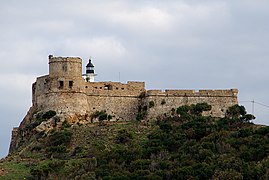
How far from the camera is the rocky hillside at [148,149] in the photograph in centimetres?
5756

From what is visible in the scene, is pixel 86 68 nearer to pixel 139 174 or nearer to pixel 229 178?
pixel 139 174

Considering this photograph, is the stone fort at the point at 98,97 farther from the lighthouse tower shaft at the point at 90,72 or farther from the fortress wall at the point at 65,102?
the lighthouse tower shaft at the point at 90,72

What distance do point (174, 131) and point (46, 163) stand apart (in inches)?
381

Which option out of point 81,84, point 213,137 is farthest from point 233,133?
point 81,84

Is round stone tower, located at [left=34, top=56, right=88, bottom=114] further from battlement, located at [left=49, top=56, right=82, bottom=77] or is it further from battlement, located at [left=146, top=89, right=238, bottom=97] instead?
battlement, located at [left=146, top=89, right=238, bottom=97]

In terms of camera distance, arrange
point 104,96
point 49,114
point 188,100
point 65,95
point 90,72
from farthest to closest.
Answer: point 90,72 < point 188,100 < point 104,96 < point 65,95 < point 49,114

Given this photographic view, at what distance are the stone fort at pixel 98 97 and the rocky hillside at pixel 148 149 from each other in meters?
0.64

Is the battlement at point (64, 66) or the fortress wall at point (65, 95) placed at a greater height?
the battlement at point (64, 66)

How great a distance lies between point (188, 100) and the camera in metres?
69.2

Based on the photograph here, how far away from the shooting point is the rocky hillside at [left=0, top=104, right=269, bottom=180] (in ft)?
189

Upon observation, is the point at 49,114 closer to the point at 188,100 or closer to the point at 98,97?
the point at 98,97

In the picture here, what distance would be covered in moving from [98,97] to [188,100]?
6524 millimetres

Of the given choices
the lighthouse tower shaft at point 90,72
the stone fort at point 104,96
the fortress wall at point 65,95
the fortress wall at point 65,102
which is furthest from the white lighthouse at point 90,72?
the fortress wall at point 65,102

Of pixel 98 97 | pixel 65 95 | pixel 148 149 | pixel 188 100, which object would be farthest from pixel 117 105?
pixel 148 149
